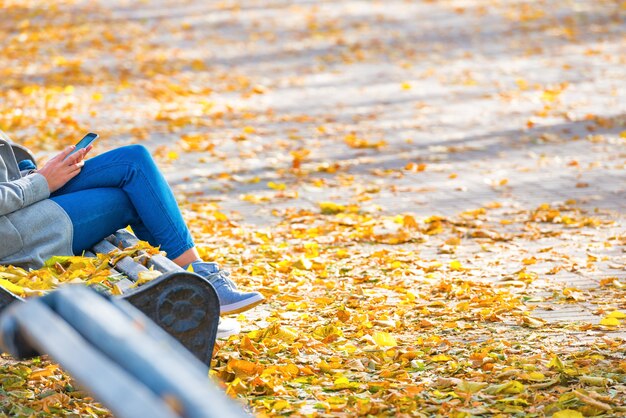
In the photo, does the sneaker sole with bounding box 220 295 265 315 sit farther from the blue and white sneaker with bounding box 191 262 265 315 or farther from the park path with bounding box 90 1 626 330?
the park path with bounding box 90 1 626 330

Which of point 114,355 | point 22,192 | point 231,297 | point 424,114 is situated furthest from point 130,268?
point 424,114

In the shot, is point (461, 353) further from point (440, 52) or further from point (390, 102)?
point (440, 52)

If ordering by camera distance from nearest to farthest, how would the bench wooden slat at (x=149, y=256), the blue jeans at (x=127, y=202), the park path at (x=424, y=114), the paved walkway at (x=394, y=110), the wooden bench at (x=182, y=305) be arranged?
1. the wooden bench at (x=182, y=305)
2. the bench wooden slat at (x=149, y=256)
3. the blue jeans at (x=127, y=202)
4. the paved walkway at (x=394, y=110)
5. the park path at (x=424, y=114)

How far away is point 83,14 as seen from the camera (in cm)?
1877

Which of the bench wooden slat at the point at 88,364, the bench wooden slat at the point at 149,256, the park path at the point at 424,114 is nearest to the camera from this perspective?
the bench wooden slat at the point at 88,364

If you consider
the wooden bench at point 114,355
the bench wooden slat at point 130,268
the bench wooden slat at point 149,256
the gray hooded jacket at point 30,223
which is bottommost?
the bench wooden slat at point 149,256

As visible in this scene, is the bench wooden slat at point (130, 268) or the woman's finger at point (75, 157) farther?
the woman's finger at point (75, 157)

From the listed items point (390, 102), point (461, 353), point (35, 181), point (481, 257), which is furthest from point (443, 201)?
point (390, 102)

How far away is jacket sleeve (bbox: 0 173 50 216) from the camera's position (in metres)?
3.92

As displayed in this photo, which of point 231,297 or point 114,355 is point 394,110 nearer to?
point 231,297

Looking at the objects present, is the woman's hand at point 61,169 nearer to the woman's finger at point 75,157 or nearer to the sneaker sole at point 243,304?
the woman's finger at point 75,157

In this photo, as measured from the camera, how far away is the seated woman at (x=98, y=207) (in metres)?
4.03

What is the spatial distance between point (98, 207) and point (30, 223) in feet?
1.01

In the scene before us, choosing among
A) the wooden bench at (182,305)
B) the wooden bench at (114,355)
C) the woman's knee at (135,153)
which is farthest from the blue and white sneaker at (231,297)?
the wooden bench at (114,355)
